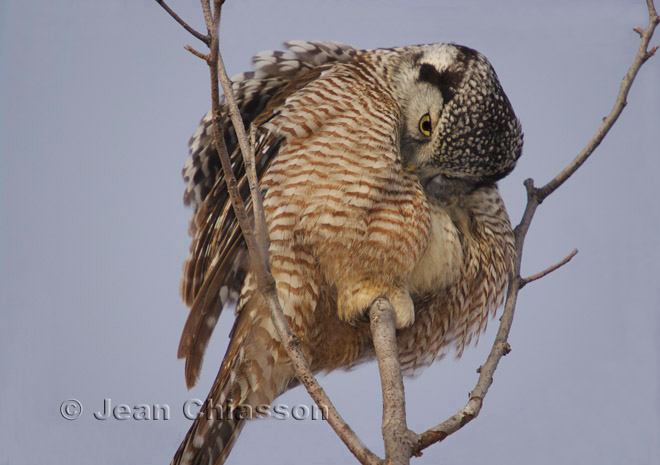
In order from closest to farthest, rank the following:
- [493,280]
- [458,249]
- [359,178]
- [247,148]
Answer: [247,148], [359,178], [458,249], [493,280]

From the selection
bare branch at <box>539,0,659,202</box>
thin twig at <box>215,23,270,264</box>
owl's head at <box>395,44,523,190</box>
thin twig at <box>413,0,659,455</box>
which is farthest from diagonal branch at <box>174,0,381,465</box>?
bare branch at <box>539,0,659,202</box>

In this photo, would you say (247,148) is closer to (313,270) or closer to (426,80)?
(313,270)

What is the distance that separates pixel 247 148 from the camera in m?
1.83

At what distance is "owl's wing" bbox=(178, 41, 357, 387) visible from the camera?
2.67 meters

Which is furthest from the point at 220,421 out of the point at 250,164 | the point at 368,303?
the point at 250,164

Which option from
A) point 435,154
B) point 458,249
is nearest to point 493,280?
point 458,249

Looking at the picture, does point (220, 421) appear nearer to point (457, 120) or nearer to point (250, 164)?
point (250, 164)

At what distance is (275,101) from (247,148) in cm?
121

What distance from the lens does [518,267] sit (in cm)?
247

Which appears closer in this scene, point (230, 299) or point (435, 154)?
point (435, 154)

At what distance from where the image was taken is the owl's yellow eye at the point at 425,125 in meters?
2.68

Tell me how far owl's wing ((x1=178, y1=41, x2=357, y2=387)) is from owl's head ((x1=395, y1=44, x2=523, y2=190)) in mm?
424

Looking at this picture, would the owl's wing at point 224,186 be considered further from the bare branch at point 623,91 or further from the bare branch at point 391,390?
the bare branch at point 623,91

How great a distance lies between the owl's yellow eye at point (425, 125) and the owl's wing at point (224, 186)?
20.2 inches
